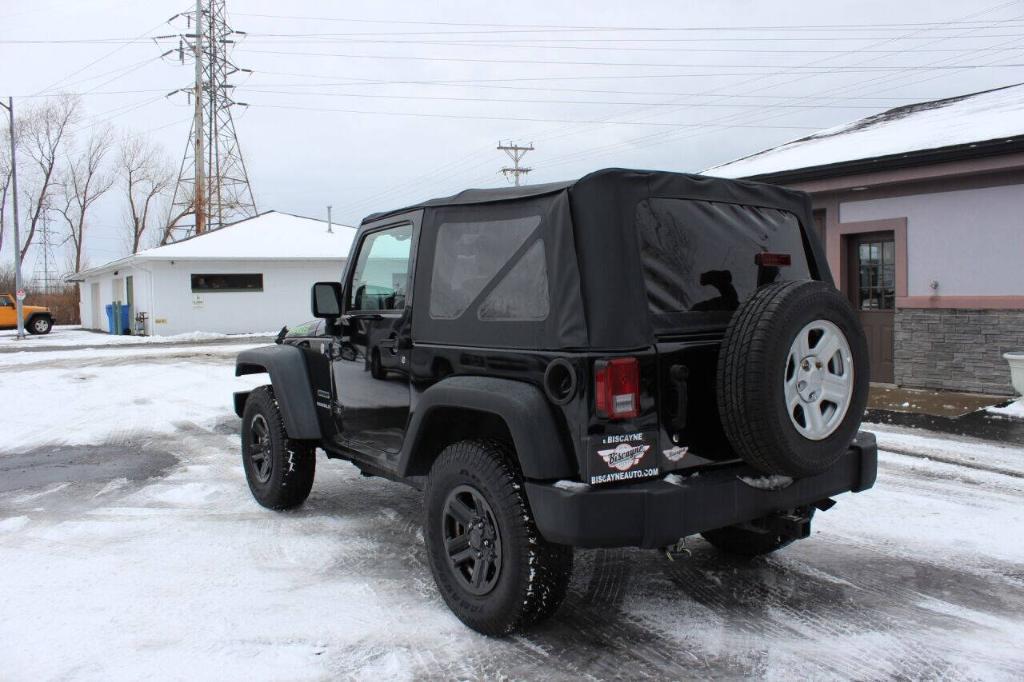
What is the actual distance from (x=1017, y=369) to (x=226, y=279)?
27591 mm

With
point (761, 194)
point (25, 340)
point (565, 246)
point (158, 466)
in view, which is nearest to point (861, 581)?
point (761, 194)

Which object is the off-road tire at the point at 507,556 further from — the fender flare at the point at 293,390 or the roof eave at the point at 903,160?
the roof eave at the point at 903,160

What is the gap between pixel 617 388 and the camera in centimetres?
311

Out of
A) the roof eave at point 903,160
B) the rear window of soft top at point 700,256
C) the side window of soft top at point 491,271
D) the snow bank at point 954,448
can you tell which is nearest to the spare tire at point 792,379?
the rear window of soft top at point 700,256

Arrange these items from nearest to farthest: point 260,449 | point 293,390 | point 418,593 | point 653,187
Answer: point 653,187 < point 418,593 < point 293,390 < point 260,449

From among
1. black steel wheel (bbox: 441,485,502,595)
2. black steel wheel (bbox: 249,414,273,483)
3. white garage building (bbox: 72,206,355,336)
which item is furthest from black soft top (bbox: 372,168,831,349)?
white garage building (bbox: 72,206,355,336)

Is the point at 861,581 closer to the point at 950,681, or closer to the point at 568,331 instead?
the point at 950,681

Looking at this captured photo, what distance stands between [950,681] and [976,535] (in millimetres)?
2089

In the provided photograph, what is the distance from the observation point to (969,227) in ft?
32.8

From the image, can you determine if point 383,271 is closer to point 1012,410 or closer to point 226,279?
point 1012,410

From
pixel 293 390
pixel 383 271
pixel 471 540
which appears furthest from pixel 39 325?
pixel 471 540

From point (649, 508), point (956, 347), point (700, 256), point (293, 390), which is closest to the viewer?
point (649, 508)

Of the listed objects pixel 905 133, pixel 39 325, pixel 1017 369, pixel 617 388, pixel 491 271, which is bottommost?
pixel 1017 369

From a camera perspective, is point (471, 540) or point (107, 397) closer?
point (471, 540)
